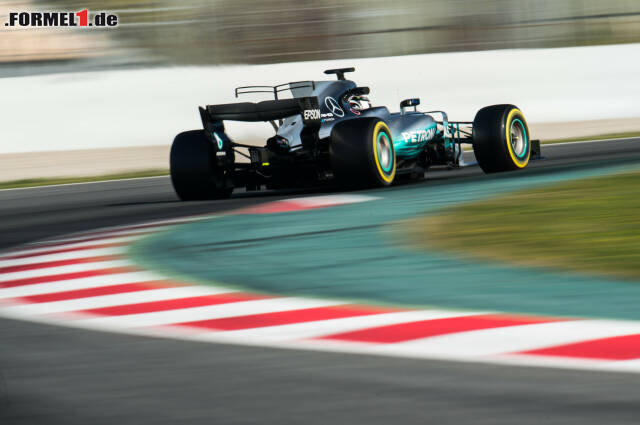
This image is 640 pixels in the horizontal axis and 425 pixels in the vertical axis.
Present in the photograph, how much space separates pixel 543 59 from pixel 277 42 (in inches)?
207

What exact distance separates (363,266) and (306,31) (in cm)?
1684

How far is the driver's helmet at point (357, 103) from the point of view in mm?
11977

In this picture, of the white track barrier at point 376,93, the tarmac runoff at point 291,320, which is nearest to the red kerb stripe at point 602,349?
the tarmac runoff at point 291,320

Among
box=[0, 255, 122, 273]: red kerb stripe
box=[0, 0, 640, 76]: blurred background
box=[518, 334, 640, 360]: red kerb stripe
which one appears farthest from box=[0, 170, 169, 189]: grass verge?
box=[518, 334, 640, 360]: red kerb stripe

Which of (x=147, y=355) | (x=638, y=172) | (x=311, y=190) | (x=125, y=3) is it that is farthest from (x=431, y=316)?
(x=125, y=3)

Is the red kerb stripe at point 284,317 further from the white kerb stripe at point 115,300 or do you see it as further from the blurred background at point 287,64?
the blurred background at point 287,64

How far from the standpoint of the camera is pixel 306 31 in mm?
22594

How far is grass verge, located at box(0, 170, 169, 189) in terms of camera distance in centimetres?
1666

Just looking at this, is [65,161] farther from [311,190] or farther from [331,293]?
[331,293]

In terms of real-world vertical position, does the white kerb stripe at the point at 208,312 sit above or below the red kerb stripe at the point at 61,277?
above

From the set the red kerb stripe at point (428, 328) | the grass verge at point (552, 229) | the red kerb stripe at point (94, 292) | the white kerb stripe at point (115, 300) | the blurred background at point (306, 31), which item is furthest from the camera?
the blurred background at point (306, 31)

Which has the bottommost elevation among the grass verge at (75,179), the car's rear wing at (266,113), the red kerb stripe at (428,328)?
the grass verge at (75,179)

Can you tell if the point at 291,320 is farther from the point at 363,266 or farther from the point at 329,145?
the point at 329,145

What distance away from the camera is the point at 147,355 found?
4.33 m
